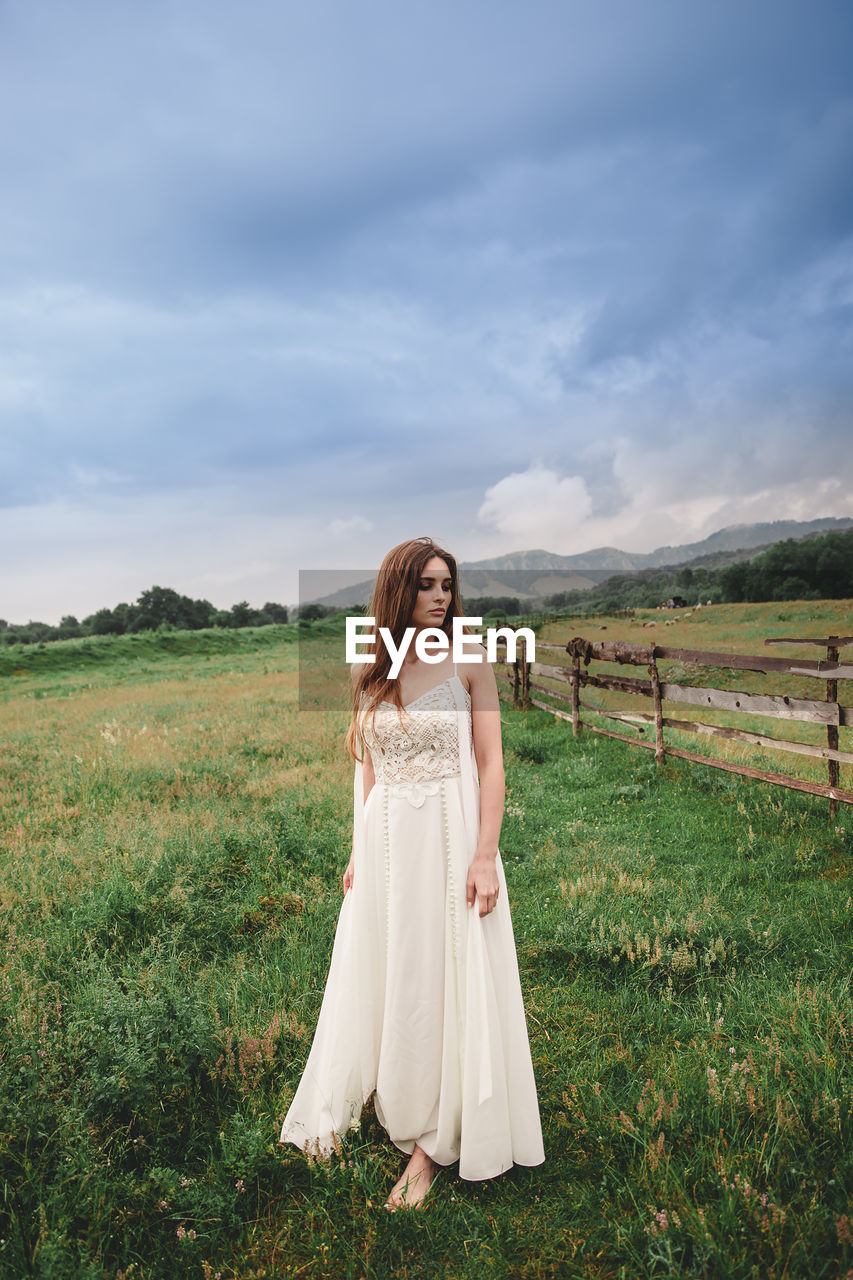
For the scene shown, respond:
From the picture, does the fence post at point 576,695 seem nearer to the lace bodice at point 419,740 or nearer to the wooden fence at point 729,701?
the wooden fence at point 729,701

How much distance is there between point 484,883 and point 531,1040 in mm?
1589

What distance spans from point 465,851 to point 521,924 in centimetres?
250

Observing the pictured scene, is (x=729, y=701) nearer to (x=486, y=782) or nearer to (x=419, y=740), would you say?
(x=486, y=782)

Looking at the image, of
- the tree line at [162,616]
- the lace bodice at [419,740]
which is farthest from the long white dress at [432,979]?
the tree line at [162,616]

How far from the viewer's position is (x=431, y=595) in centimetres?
300

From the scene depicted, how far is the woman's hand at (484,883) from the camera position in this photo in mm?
2785

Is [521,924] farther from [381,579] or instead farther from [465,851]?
[381,579]

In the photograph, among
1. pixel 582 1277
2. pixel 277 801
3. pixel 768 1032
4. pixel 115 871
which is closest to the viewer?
pixel 582 1277

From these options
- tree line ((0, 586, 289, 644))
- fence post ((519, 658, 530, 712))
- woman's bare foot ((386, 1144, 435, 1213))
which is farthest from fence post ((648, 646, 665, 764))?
tree line ((0, 586, 289, 644))

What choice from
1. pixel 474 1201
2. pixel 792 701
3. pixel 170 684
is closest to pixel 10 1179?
pixel 474 1201

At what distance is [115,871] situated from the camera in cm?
574

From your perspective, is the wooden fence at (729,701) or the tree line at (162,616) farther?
the tree line at (162,616)

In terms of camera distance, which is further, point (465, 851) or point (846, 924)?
point (846, 924)

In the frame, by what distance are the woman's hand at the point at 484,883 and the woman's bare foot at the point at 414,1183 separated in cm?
122
